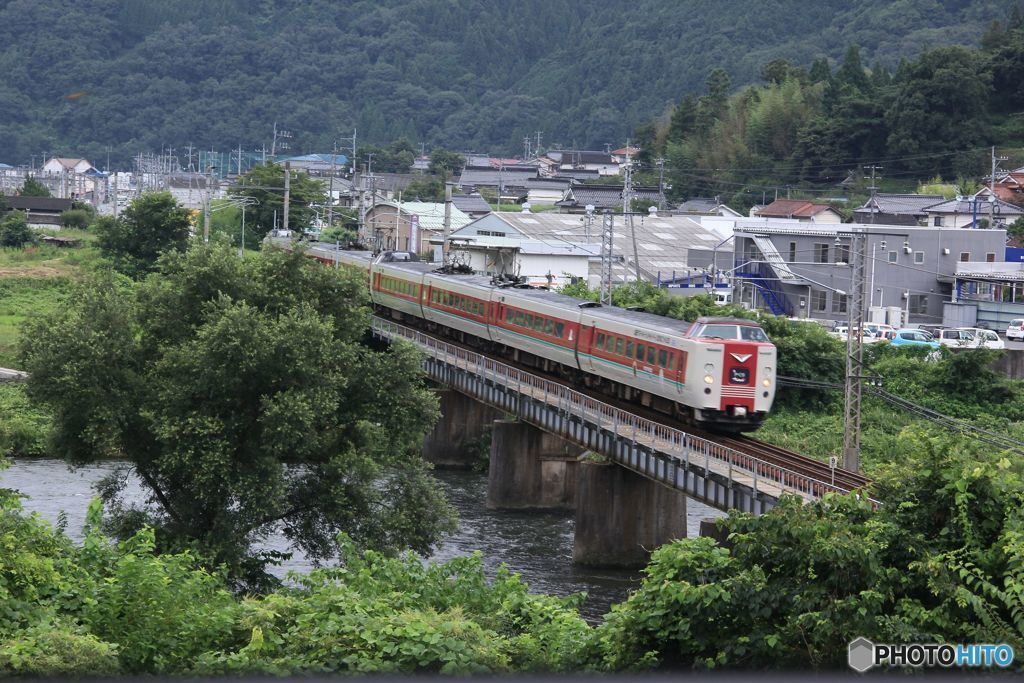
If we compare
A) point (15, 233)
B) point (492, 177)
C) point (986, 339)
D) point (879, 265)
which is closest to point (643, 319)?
point (986, 339)

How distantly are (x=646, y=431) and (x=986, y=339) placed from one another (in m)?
26.0

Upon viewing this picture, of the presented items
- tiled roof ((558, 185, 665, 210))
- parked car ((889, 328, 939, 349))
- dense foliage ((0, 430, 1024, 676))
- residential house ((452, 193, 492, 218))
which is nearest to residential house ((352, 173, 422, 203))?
tiled roof ((558, 185, 665, 210))

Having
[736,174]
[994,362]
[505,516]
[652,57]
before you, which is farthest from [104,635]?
[652,57]

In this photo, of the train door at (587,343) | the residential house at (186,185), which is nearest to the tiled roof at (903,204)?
the train door at (587,343)

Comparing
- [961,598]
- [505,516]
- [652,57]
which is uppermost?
[652,57]

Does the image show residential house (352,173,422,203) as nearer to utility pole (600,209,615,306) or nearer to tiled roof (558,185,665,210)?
tiled roof (558,185,665,210)

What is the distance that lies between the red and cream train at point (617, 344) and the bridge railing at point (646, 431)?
709 millimetres

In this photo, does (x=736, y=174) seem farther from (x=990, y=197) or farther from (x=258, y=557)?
(x=258, y=557)

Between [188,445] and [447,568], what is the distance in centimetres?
632

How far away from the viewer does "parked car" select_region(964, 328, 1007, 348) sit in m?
51.1

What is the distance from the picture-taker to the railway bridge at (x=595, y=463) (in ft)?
84.8

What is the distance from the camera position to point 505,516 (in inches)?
1537

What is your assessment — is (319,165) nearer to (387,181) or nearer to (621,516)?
(387,181)
